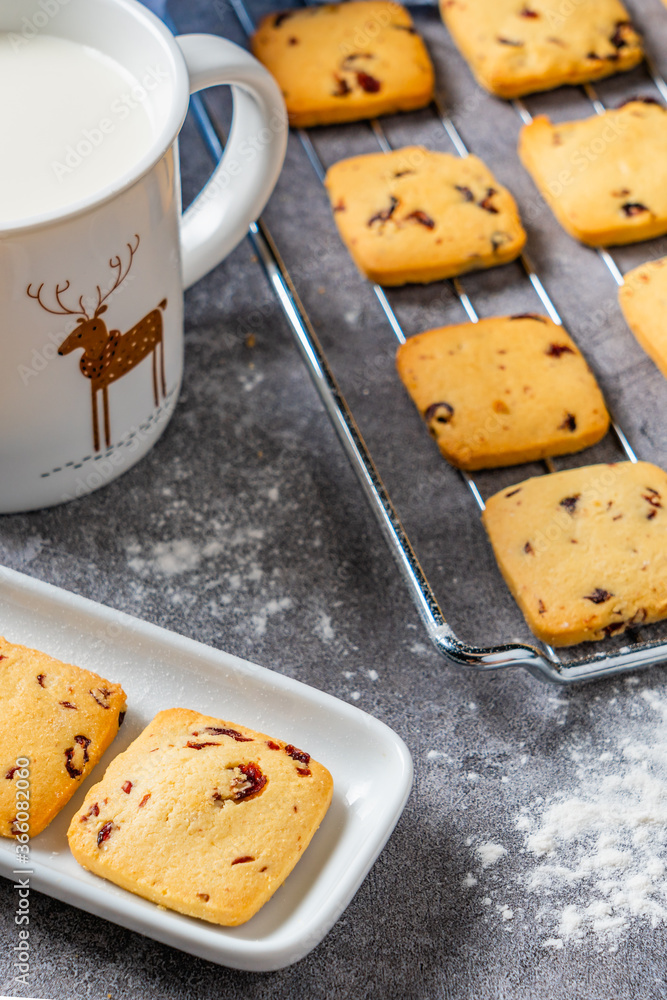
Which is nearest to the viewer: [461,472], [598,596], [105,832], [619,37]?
[105,832]

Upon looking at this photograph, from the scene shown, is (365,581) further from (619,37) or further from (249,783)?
(619,37)

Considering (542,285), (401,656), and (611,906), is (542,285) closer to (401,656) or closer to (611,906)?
(401,656)

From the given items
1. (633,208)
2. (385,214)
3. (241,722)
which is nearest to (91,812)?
(241,722)

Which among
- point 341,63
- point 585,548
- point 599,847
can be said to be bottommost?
point 599,847

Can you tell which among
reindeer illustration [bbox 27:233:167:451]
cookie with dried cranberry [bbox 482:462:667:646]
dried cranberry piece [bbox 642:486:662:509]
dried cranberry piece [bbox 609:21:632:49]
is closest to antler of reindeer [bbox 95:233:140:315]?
reindeer illustration [bbox 27:233:167:451]

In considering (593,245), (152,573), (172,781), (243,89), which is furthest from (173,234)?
(593,245)

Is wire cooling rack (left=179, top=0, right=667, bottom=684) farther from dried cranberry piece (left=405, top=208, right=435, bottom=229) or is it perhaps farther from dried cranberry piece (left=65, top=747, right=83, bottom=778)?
dried cranberry piece (left=65, top=747, right=83, bottom=778)
